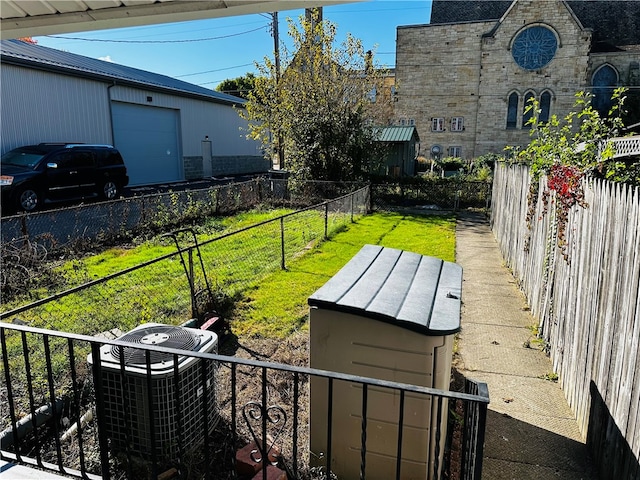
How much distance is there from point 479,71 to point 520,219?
1183 inches

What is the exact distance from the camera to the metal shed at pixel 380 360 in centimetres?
227

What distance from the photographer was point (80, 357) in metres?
4.05

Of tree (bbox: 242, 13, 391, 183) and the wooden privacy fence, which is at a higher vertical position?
tree (bbox: 242, 13, 391, 183)

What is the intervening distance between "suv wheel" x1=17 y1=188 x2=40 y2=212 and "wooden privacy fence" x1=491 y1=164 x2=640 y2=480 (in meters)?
12.2

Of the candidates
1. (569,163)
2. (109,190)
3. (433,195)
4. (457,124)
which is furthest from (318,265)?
(457,124)

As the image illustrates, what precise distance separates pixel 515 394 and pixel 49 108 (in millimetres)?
16860

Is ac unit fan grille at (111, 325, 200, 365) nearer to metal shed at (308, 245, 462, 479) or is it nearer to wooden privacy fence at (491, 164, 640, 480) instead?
metal shed at (308, 245, 462, 479)

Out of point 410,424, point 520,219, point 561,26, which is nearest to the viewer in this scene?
point 410,424

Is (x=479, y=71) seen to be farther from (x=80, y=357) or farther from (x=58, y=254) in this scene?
(x=80, y=357)

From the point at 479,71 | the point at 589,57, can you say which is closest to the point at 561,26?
the point at 589,57

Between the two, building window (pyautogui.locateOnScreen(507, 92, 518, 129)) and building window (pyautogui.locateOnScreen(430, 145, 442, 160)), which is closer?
building window (pyautogui.locateOnScreen(507, 92, 518, 129))

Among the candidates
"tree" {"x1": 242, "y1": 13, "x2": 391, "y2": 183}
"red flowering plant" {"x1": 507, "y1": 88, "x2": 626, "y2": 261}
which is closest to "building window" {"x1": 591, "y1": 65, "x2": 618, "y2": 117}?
"tree" {"x1": 242, "y1": 13, "x2": 391, "y2": 183}

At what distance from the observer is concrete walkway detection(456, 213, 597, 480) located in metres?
2.79

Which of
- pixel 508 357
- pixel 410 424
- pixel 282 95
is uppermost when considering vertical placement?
pixel 282 95
